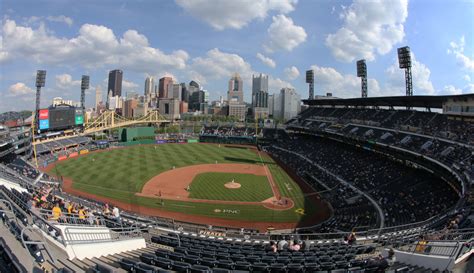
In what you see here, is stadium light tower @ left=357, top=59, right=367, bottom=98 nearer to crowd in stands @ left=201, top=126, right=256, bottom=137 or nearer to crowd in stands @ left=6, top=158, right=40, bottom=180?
crowd in stands @ left=201, top=126, right=256, bottom=137

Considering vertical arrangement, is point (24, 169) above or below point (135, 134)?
below

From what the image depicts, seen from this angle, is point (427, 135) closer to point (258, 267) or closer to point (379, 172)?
point (379, 172)

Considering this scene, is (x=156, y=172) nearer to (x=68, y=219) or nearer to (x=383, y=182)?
(x=383, y=182)

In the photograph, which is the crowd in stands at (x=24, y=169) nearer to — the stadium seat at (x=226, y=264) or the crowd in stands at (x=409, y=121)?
the stadium seat at (x=226, y=264)

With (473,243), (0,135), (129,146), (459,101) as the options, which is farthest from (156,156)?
(473,243)

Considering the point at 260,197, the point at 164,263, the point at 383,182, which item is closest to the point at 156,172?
the point at 260,197

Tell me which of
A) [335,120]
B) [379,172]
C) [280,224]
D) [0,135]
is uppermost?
[335,120]
